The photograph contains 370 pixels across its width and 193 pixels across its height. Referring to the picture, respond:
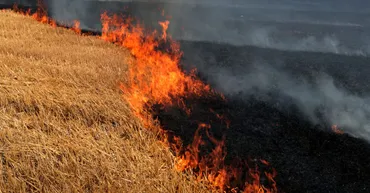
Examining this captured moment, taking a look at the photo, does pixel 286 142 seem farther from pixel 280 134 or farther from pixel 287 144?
pixel 280 134

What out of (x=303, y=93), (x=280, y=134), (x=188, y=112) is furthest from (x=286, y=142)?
(x=303, y=93)

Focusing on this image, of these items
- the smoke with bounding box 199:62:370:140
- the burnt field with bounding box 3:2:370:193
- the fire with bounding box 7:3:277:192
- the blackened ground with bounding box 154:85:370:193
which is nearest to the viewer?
the fire with bounding box 7:3:277:192

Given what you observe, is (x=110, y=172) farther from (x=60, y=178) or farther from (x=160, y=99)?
(x=160, y=99)

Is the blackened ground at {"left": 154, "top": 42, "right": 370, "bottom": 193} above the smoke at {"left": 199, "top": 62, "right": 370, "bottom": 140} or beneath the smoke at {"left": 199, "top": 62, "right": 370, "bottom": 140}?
beneath

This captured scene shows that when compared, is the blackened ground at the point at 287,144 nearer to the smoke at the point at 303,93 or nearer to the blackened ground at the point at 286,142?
the blackened ground at the point at 286,142

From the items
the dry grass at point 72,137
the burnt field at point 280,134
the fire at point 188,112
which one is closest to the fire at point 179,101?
the fire at point 188,112

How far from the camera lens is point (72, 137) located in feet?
25.7

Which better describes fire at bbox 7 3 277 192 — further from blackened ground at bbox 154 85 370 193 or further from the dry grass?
the dry grass

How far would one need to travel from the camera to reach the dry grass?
641 cm

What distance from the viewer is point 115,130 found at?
8.80 metres

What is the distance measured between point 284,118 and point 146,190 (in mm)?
6452

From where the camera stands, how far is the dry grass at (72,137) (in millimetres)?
6406

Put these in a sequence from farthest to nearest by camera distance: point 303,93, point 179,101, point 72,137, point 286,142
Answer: point 303,93 → point 179,101 → point 286,142 → point 72,137

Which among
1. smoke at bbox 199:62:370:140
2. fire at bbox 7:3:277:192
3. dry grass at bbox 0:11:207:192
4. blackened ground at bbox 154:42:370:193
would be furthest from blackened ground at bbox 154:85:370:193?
dry grass at bbox 0:11:207:192
